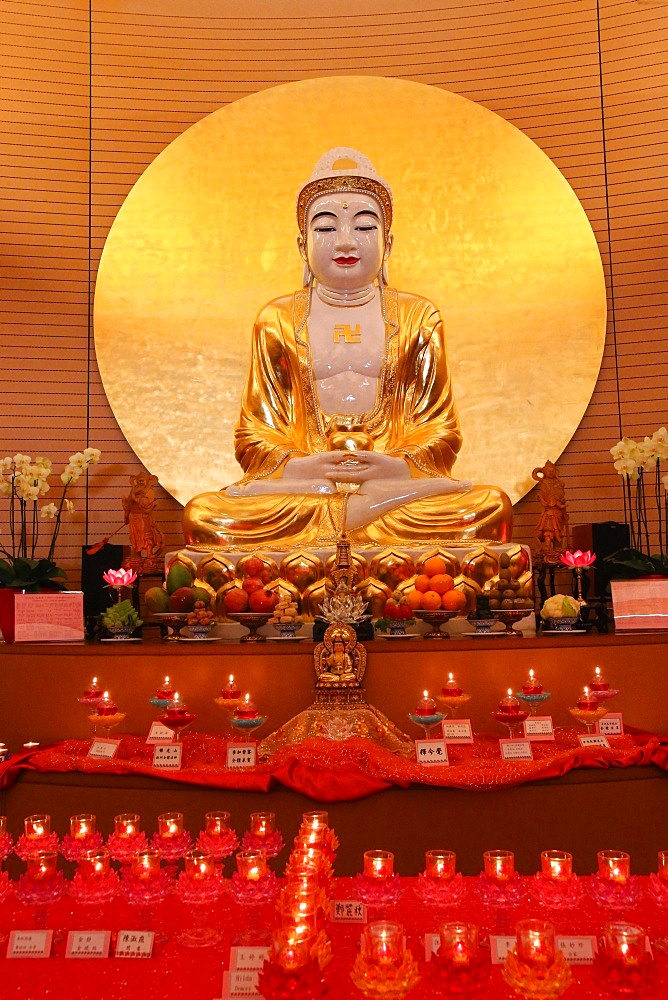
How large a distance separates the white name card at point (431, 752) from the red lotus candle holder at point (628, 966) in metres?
1.53

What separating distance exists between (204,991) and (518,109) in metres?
5.96

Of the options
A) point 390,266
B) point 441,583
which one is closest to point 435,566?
point 441,583

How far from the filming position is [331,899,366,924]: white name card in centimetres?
193

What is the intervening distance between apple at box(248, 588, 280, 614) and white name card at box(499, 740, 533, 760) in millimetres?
1286

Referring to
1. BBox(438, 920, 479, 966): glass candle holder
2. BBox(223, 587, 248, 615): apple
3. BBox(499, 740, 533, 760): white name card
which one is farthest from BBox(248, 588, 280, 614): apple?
BBox(438, 920, 479, 966): glass candle holder

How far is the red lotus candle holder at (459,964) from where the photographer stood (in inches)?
58.0

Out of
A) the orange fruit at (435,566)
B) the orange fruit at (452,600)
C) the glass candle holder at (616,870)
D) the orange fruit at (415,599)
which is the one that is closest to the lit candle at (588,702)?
the orange fruit at (452,600)

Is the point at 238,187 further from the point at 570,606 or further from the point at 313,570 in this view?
the point at 570,606

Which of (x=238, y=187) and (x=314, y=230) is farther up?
(x=238, y=187)

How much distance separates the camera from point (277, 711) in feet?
11.5

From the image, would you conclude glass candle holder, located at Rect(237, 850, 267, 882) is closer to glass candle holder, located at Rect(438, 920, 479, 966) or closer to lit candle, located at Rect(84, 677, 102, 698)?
glass candle holder, located at Rect(438, 920, 479, 966)

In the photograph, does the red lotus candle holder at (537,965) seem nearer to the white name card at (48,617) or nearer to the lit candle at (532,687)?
the lit candle at (532,687)

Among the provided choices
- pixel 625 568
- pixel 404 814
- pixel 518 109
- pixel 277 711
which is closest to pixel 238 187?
pixel 518 109

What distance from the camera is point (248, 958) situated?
62.9 inches
